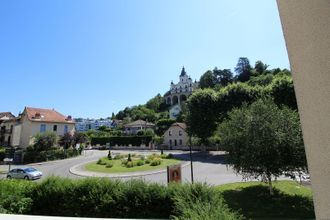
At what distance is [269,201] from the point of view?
610 inches

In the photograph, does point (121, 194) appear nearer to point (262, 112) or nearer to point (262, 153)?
point (262, 153)

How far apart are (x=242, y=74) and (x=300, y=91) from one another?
116459 mm

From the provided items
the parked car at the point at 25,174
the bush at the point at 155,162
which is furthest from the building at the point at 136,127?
the parked car at the point at 25,174

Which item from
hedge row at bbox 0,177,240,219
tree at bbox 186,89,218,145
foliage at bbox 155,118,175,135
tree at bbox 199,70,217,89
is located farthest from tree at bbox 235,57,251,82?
hedge row at bbox 0,177,240,219

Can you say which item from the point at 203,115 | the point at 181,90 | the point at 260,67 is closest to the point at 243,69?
the point at 260,67

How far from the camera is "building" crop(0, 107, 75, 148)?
162 feet

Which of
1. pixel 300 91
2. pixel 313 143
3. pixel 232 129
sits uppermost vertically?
pixel 232 129

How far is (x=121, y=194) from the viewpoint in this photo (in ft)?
32.1

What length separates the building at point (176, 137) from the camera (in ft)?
222

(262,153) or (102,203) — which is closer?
(102,203)

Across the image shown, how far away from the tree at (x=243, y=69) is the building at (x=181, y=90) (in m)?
28.8

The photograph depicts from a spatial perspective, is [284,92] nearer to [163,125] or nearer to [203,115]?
[203,115]

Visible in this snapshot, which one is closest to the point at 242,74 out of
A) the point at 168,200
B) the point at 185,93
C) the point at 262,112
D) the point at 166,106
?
the point at 185,93

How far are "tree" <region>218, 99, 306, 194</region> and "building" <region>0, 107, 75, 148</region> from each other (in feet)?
143
